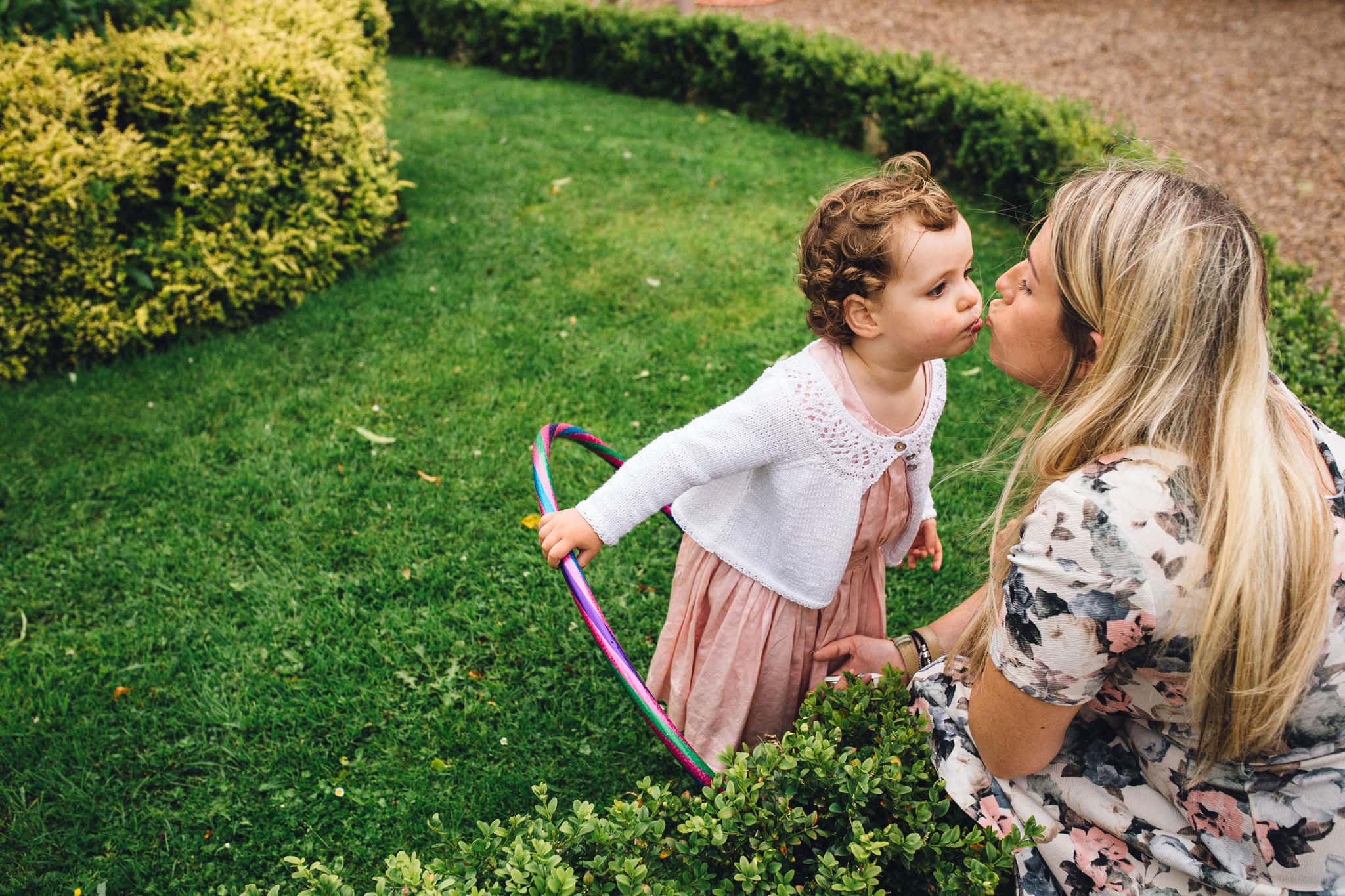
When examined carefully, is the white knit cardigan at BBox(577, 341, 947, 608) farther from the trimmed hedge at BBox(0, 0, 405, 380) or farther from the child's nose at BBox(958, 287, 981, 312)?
the trimmed hedge at BBox(0, 0, 405, 380)

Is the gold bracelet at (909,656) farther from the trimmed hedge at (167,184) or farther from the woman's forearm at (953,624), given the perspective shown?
the trimmed hedge at (167,184)

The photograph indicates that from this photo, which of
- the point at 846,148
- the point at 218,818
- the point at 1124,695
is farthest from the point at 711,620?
the point at 846,148

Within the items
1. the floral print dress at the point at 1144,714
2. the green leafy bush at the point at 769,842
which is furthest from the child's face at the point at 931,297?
the green leafy bush at the point at 769,842

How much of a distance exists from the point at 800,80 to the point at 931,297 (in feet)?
22.9

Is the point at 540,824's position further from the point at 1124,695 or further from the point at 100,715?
the point at 100,715

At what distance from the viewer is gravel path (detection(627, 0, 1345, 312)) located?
7566mm

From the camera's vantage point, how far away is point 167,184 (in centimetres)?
550

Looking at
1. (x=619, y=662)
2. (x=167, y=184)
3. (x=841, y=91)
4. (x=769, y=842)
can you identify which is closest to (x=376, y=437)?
(x=167, y=184)

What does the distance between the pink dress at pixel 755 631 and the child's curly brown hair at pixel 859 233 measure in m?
0.14

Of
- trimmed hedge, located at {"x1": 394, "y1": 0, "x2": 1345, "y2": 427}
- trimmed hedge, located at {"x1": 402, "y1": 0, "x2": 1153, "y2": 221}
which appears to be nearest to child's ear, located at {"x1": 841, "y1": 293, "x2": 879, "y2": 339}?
trimmed hedge, located at {"x1": 394, "y1": 0, "x2": 1345, "y2": 427}

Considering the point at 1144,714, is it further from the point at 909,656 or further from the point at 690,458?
the point at 690,458

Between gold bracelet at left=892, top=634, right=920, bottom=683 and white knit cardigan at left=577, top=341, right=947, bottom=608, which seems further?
gold bracelet at left=892, top=634, right=920, bottom=683

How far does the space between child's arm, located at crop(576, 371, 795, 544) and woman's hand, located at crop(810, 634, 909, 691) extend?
26.3 inches

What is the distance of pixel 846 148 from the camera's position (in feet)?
27.5
